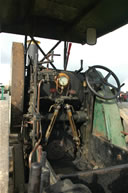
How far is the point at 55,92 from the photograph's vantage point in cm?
273

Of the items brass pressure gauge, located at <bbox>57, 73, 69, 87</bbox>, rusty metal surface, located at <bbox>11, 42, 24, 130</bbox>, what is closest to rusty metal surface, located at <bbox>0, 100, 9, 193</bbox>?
rusty metal surface, located at <bbox>11, 42, 24, 130</bbox>

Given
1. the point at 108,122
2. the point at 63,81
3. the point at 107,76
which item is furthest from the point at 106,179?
the point at 107,76

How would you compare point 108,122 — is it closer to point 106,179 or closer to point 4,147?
point 106,179

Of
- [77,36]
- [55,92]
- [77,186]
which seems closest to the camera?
[77,186]

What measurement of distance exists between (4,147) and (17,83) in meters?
1.07

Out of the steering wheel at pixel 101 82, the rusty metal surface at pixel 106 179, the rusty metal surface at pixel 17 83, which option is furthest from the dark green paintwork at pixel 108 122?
the rusty metal surface at pixel 17 83

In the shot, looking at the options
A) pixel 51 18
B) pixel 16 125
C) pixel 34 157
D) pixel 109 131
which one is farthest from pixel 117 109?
pixel 51 18

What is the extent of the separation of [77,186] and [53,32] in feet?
11.2

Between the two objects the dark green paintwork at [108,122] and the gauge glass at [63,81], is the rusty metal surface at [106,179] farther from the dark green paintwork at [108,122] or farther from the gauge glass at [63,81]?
the gauge glass at [63,81]

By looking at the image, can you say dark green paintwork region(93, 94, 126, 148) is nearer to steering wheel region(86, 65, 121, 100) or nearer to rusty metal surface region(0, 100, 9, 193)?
steering wheel region(86, 65, 121, 100)

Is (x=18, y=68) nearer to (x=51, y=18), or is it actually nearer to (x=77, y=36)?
(x=51, y=18)

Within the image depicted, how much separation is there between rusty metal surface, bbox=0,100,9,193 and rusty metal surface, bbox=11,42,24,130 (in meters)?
0.20

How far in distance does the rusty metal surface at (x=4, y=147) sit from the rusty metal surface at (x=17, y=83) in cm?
20

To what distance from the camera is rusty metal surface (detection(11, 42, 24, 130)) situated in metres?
2.54
